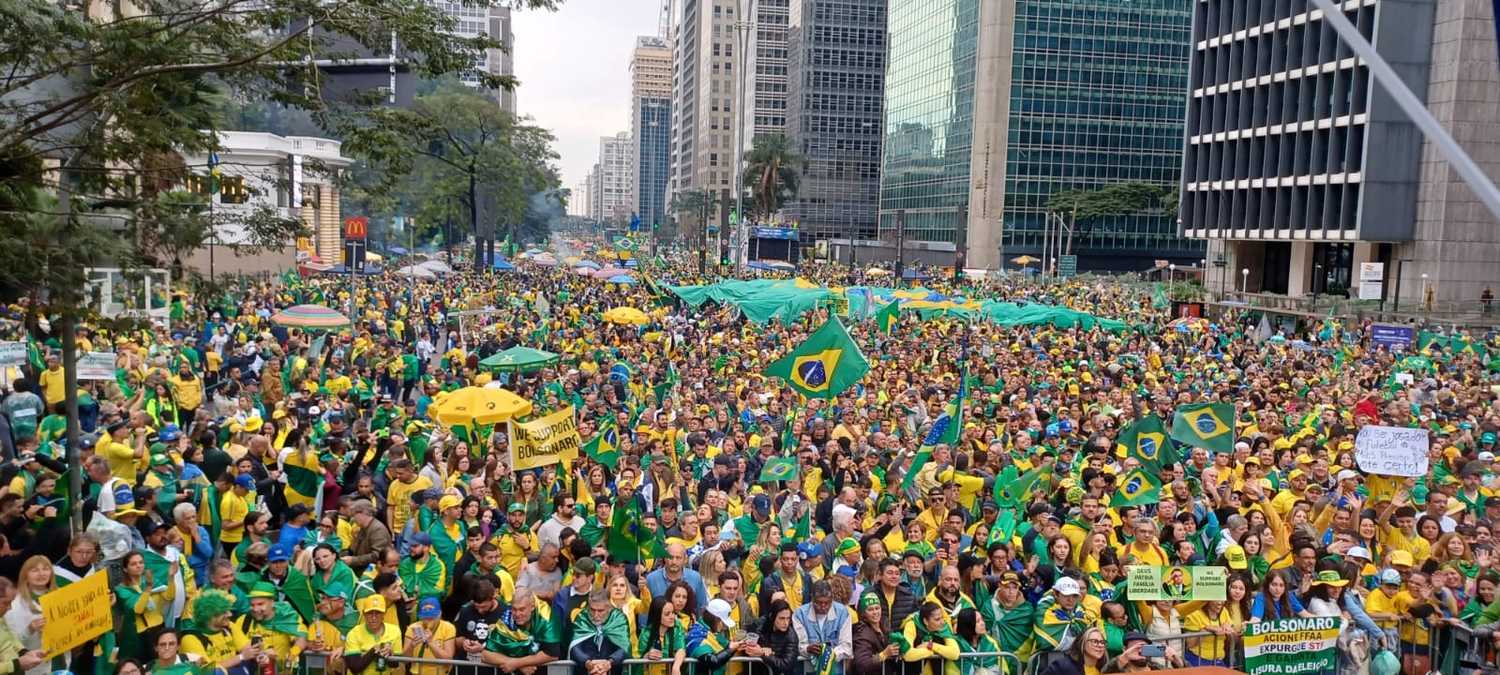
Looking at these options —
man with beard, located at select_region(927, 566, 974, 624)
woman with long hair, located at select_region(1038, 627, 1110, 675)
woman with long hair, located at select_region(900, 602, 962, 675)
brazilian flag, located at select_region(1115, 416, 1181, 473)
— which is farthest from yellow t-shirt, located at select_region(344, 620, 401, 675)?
brazilian flag, located at select_region(1115, 416, 1181, 473)

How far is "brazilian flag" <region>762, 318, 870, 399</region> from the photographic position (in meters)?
14.7

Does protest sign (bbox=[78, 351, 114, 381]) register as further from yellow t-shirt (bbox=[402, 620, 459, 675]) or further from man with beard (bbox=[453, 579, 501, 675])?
yellow t-shirt (bbox=[402, 620, 459, 675])

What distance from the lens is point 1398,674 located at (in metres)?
8.23

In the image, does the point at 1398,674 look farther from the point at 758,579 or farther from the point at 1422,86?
the point at 1422,86

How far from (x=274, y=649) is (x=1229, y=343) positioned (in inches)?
1081

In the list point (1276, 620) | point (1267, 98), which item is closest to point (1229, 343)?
point (1276, 620)

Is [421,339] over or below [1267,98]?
below

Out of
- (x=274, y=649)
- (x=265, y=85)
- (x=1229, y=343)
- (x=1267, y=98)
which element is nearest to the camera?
(x=274, y=649)

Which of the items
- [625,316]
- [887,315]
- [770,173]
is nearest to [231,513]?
[625,316]

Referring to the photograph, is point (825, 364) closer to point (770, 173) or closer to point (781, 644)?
point (781, 644)

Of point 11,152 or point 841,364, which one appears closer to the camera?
point 11,152

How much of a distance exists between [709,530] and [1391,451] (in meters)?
7.17

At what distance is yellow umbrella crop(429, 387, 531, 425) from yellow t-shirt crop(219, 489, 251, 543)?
4.04 metres

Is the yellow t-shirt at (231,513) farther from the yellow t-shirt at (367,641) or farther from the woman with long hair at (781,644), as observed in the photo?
the woman with long hair at (781,644)
